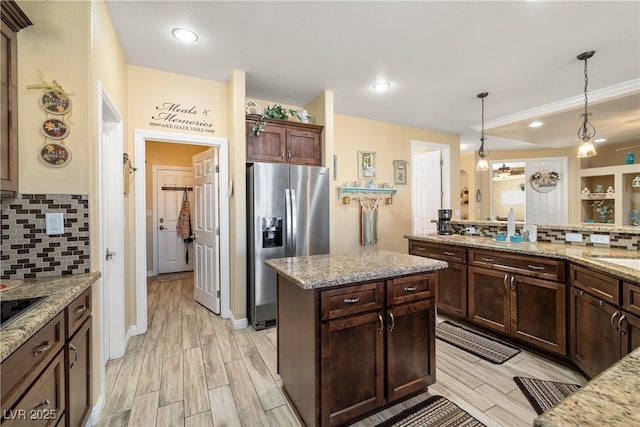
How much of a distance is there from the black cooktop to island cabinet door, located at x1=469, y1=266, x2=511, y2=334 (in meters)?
3.17

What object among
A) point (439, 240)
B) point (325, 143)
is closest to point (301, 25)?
point (325, 143)

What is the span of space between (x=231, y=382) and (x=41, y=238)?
59.1 inches

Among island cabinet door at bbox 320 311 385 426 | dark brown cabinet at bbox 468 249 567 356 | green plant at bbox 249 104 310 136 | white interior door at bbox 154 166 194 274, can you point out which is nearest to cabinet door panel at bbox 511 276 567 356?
dark brown cabinet at bbox 468 249 567 356

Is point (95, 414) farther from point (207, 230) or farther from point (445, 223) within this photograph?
point (445, 223)

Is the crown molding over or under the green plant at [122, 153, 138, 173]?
over

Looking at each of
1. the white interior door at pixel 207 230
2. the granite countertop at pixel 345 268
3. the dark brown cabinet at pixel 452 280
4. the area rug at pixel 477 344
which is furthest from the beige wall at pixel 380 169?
the granite countertop at pixel 345 268

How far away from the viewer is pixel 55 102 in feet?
5.07

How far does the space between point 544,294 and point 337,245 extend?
254cm

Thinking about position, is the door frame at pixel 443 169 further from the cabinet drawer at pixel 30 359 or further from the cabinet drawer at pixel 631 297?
the cabinet drawer at pixel 30 359

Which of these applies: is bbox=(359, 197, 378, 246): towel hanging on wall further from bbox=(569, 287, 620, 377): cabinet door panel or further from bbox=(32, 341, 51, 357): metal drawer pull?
bbox=(32, 341, 51, 357): metal drawer pull

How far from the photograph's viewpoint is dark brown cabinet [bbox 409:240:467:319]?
2.90 metres

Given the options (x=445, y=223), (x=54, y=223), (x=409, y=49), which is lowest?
(x=445, y=223)

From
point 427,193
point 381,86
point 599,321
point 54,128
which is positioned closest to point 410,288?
point 599,321

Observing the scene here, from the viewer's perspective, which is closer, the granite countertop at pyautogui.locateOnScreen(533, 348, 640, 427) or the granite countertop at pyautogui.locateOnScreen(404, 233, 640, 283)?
the granite countertop at pyautogui.locateOnScreen(533, 348, 640, 427)
